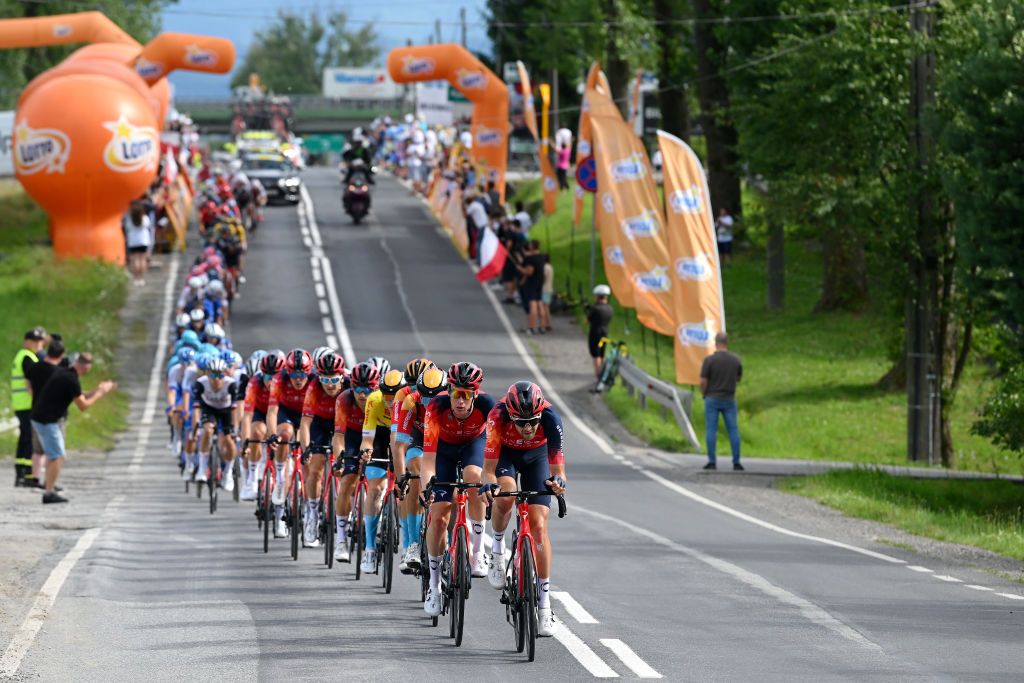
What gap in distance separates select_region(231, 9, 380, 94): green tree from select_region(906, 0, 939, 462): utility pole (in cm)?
15184

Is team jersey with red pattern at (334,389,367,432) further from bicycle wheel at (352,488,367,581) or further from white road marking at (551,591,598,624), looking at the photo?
white road marking at (551,591,598,624)

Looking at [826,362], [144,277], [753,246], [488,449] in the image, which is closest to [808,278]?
[753,246]

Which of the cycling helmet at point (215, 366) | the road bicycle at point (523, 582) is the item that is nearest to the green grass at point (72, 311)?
the cycling helmet at point (215, 366)

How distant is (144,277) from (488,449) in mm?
36011

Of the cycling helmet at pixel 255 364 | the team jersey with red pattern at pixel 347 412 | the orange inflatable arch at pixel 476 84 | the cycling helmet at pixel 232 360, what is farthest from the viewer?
the orange inflatable arch at pixel 476 84

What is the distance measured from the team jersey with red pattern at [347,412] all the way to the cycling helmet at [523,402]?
4.24 meters

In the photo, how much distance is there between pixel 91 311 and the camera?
41.2m

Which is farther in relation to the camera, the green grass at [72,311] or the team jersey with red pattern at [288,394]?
the green grass at [72,311]

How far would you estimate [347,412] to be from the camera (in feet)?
50.7

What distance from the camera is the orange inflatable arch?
156ft

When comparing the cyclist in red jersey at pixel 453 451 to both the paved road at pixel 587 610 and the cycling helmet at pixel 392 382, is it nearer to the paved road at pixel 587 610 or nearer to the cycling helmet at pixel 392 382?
the paved road at pixel 587 610

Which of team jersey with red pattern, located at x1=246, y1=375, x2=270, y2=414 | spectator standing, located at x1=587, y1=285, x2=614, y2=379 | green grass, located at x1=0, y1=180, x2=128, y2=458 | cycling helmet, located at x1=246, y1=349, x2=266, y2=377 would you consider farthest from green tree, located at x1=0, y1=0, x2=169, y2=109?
team jersey with red pattern, located at x1=246, y1=375, x2=270, y2=414

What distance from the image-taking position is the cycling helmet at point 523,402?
11266 millimetres

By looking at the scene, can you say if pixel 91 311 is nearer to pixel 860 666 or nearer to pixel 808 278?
pixel 808 278
